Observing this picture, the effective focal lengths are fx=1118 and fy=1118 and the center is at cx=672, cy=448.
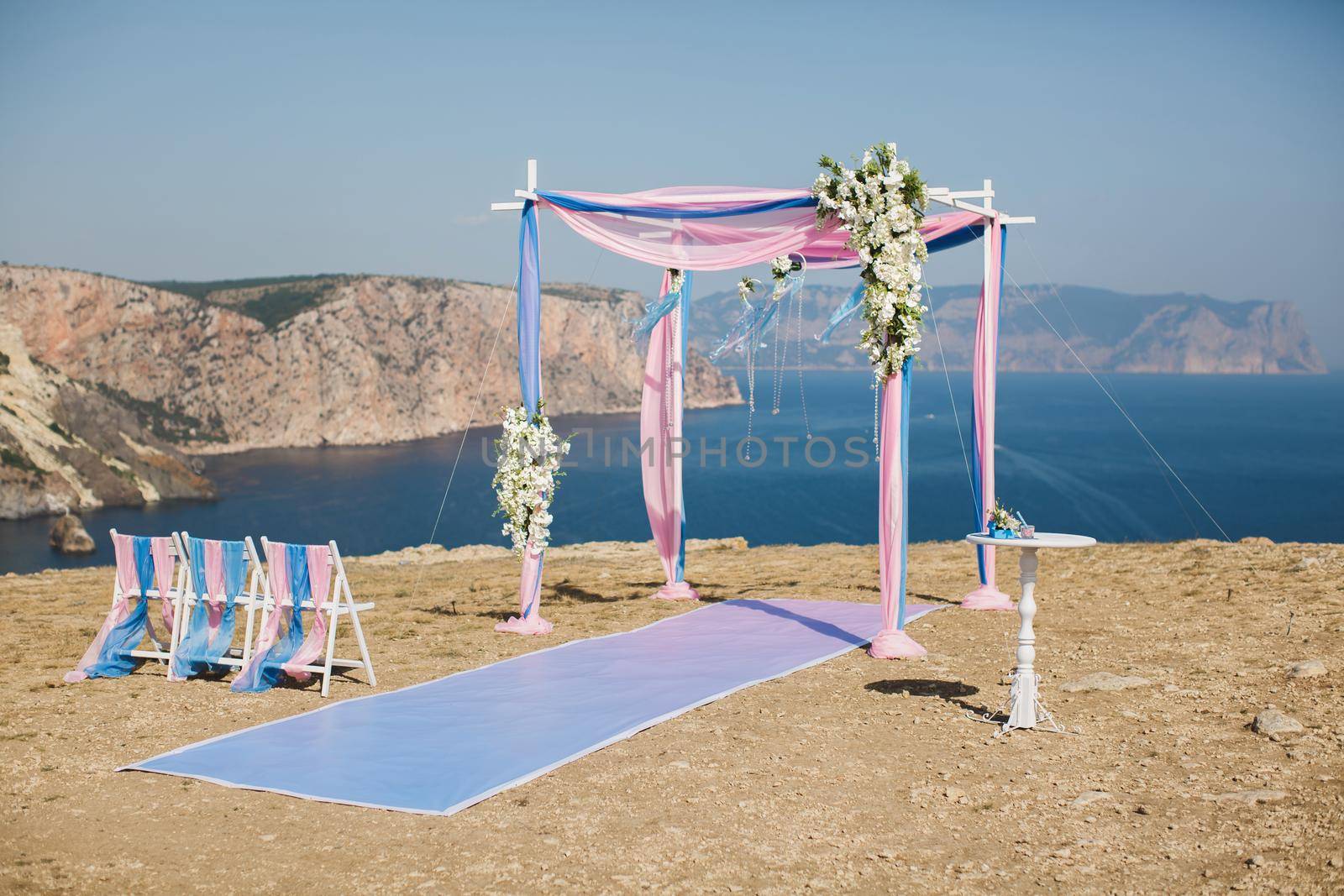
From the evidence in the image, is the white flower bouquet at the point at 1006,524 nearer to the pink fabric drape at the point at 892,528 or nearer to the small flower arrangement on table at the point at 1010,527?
the small flower arrangement on table at the point at 1010,527

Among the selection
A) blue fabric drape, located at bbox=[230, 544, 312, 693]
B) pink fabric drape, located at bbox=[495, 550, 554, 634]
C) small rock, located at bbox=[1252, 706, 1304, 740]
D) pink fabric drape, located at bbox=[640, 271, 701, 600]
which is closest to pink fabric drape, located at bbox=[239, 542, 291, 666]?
blue fabric drape, located at bbox=[230, 544, 312, 693]

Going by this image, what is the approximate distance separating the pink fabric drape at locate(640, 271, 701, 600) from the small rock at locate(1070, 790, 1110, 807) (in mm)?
6631

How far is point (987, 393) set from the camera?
11164 millimetres

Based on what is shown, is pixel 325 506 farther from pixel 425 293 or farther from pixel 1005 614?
pixel 1005 614

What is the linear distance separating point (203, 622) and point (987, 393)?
7454mm

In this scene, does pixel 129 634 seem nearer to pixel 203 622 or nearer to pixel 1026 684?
pixel 203 622

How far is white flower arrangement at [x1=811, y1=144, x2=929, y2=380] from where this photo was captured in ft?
29.1

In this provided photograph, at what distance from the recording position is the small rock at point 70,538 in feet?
170

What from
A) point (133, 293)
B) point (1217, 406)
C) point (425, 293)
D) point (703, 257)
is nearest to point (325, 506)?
point (133, 293)

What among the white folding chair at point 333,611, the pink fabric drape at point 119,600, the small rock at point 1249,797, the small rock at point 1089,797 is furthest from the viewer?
the pink fabric drape at point 119,600

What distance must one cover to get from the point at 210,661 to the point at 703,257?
534 cm

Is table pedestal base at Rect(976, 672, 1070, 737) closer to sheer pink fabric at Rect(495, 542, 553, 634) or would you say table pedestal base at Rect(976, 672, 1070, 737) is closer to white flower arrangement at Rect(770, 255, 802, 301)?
white flower arrangement at Rect(770, 255, 802, 301)

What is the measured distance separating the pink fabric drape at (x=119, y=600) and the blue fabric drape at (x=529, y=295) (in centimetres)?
358

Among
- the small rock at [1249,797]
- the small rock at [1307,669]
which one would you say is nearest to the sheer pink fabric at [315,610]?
the small rock at [1249,797]
